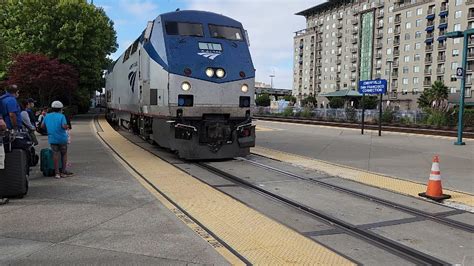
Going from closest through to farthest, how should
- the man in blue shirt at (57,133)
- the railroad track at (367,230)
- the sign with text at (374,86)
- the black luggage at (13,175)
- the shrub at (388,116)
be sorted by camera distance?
the railroad track at (367,230) → the black luggage at (13,175) → the man in blue shirt at (57,133) → the sign with text at (374,86) → the shrub at (388,116)

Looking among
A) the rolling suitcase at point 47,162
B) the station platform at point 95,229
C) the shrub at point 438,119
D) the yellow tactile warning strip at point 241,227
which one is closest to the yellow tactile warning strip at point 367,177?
the yellow tactile warning strip at point 241,227

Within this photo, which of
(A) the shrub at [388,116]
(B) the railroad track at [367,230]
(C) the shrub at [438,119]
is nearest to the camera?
(B) the railroad track at [367,230]

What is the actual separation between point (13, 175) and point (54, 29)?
31.7 metres

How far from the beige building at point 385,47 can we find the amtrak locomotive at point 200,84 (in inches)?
2293

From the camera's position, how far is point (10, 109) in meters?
8.23

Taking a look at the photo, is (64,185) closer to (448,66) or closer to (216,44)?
(216,44)

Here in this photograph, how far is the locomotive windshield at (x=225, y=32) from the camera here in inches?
478

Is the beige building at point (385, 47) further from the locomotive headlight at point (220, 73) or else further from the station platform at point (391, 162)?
the locomotive headlight at point (220, 73)

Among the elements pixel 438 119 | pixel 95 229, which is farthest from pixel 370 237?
pixel 438 119

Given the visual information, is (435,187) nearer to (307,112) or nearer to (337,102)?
(307,112)

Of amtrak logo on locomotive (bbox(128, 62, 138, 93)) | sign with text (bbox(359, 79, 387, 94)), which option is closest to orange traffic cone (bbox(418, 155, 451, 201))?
amtrak logo on locomotive (bbox(128, 62, 138, 93))

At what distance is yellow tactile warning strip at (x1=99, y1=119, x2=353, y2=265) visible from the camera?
4820 millimetres

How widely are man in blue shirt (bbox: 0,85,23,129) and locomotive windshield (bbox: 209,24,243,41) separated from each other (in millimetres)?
5494

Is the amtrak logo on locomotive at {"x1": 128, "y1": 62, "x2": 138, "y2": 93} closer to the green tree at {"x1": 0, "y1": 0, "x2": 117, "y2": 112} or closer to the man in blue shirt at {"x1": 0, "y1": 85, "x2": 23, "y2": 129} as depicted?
the man in blue shirt at {"x1": 0, "y1": 85, "x2": 23, "y2": 129}
